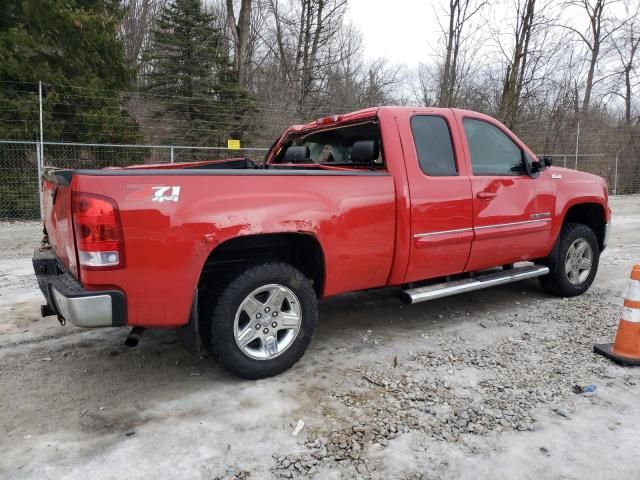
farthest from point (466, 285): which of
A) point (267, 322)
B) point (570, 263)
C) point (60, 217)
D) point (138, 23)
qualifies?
point (138, 23)

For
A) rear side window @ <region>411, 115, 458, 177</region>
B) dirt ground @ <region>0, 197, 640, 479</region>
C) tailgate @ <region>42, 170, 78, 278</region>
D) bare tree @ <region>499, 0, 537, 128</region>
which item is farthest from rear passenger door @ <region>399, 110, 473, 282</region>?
bare tree @ <region>499, 0, 537, 128</region>

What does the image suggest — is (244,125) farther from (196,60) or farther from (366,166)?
(366,166)

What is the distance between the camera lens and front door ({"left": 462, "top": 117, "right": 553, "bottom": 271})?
14.5 feet

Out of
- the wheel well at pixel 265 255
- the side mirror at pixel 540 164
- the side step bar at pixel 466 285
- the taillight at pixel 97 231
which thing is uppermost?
the side mirror at pixel 540 164

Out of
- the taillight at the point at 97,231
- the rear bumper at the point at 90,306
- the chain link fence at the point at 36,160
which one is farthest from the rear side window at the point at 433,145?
the chain link fence at the point at 36,160

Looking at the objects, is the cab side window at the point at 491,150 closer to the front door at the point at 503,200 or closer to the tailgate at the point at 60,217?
the front door at the point at 503,200

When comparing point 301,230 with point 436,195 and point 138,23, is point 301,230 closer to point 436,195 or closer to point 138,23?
point 436,195

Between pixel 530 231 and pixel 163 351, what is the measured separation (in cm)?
357

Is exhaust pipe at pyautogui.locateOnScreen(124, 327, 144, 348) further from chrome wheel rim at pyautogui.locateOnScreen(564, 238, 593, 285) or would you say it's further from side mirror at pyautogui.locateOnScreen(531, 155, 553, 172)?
chrome wheel rim at pyautogui.locateOnScreen(564, 238, 593, 285)

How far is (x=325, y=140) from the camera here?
197 inches

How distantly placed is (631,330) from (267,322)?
8.91 ft

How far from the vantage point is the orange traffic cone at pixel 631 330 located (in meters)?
3.63

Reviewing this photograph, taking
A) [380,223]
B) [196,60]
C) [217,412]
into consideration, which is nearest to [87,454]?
[217,412]

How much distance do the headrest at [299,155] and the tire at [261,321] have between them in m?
1.84
